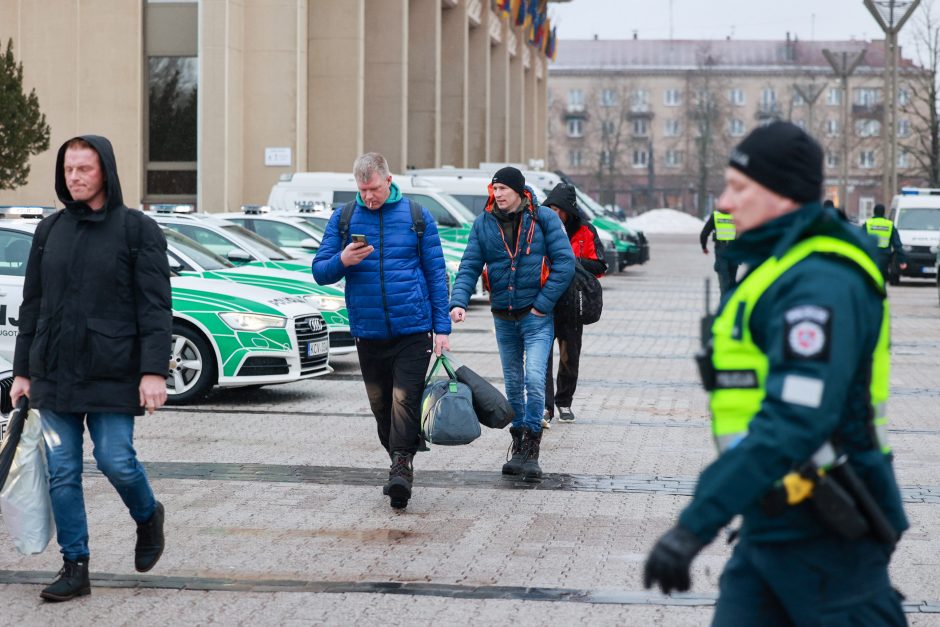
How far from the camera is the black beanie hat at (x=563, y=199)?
10.1m

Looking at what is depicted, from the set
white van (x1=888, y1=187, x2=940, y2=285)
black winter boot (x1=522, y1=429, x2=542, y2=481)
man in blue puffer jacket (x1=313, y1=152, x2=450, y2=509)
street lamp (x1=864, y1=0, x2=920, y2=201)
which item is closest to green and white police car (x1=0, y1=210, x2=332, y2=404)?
black winter boot (x1=522, y1=429, x2=542, y2=481)

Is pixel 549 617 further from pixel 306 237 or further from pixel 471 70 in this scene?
pixel 471 70

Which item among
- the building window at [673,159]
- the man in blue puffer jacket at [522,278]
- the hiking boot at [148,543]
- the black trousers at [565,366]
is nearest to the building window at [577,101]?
the building window at [673,159]

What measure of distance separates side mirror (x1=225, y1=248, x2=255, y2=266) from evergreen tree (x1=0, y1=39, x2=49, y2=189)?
1166 centimetres

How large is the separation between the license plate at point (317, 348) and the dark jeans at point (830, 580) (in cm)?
915

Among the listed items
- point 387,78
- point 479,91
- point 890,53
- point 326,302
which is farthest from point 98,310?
point 479,91

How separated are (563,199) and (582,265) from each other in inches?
20.1

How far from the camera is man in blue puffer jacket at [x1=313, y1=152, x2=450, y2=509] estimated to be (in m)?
7.61

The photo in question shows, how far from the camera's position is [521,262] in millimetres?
8578

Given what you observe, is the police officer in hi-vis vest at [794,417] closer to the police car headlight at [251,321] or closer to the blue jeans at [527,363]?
the blue jeans at [527,363]

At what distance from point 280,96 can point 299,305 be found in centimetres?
2144

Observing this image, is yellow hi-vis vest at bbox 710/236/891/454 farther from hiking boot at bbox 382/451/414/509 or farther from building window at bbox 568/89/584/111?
building window at bbox 568/89/584/111

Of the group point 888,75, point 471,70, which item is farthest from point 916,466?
point 471,70

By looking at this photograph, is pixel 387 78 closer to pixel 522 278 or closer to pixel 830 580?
pixel 522 278
